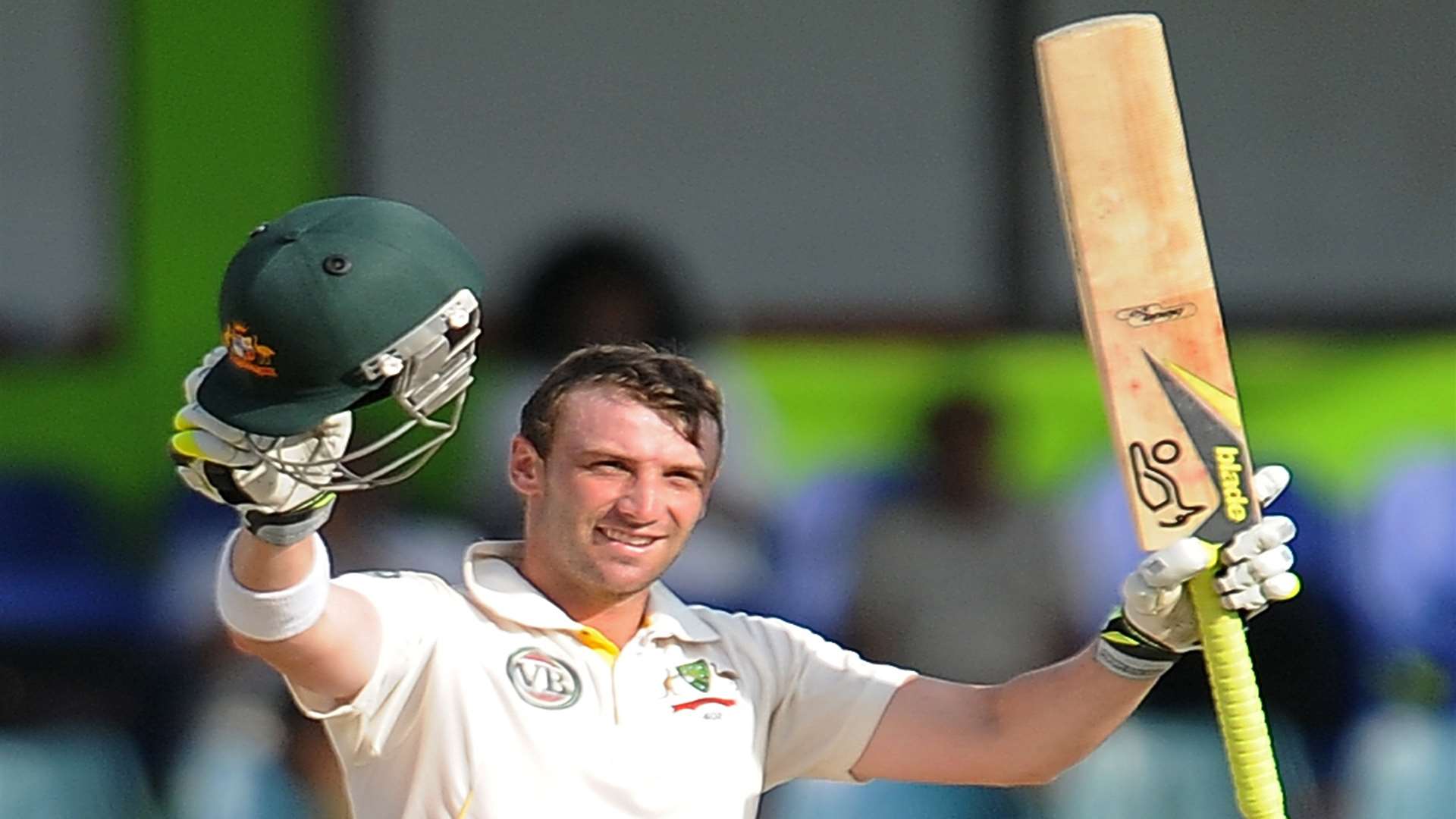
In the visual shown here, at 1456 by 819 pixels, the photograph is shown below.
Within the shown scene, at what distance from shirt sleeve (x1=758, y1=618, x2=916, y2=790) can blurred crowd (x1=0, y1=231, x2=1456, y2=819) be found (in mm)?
1492

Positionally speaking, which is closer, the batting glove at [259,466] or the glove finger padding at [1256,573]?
the batting glove at [259,466]

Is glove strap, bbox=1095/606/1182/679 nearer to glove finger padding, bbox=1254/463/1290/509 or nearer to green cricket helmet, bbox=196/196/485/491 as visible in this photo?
glove finger padding, bbox=1254/463/1290/509

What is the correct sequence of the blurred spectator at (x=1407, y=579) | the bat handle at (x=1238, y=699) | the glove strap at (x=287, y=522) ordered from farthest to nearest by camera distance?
the blurred spectator at (x=1407, y=579)
the bat handle at (x=1238, y=699)
the glove strap at (x=287, y=522)

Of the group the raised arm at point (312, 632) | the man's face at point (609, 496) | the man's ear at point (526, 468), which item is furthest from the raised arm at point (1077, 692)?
the raised arm at point (312, 632)

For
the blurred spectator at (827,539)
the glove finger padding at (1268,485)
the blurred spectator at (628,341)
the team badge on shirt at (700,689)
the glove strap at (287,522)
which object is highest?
the glove strap at (287,522)

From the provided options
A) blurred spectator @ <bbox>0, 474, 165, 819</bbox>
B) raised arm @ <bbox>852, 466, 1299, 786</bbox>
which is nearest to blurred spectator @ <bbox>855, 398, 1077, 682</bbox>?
blurred spectator @ <bbox>0, 474, 165, 819</bbox>

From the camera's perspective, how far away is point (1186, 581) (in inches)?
117

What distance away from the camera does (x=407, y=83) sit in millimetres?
5250

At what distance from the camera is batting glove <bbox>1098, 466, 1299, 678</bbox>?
2939 millimetres

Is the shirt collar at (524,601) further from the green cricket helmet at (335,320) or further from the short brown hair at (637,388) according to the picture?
the green cricket helmet at (335,320)

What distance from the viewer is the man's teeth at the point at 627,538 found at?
296 cm

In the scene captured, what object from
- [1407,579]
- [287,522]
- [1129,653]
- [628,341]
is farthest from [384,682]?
[1407,579]

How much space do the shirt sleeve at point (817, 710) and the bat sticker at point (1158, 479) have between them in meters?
0.38

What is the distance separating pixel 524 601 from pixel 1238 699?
0.79 m
